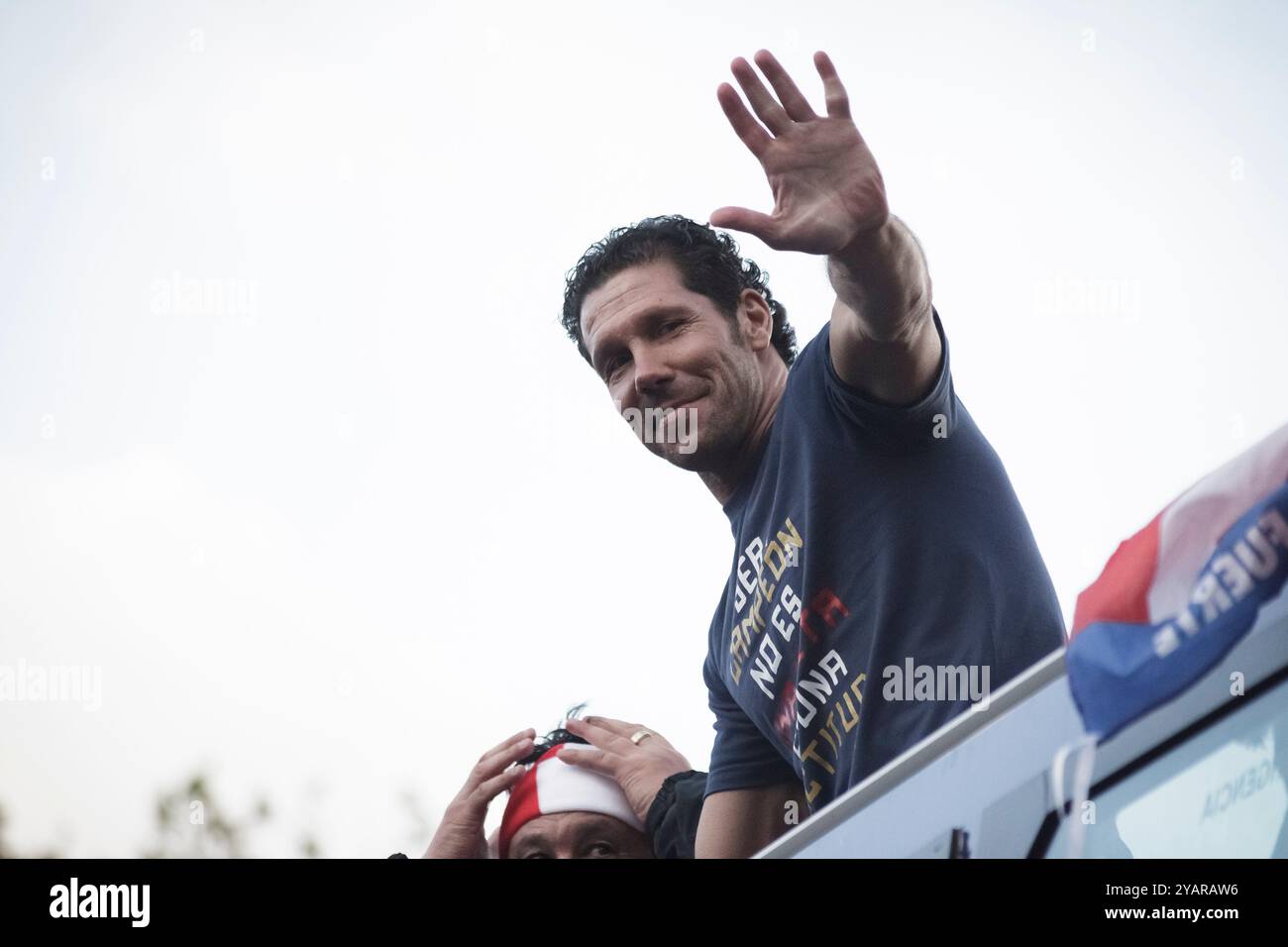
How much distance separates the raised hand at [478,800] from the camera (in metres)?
3.31

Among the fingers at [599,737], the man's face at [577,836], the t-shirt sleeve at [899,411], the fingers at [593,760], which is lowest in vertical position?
the man's face at [577,836]

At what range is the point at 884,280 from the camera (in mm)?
2422

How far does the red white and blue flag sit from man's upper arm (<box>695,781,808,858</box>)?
1997 millimetres

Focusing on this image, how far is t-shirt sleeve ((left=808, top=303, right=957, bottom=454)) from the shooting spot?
2553 mm

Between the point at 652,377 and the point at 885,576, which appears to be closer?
the point at 885,576

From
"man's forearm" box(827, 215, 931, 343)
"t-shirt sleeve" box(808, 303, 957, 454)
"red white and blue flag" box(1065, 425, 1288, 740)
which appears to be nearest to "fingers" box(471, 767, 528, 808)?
"t-shirt sleeve" box(808, 303, 957, 454)

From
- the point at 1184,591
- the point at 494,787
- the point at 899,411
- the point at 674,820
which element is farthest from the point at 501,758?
the point at 1184,591

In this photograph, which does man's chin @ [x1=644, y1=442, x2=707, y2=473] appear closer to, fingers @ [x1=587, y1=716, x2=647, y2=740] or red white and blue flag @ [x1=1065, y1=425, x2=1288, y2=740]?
fingers @ [x1=587, y1=716, x2=647, y2=740]

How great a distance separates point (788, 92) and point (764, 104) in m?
0.05

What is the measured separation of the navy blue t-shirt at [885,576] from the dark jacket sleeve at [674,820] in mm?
547

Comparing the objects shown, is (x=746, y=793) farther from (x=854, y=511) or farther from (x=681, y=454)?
(x=854, y=511)

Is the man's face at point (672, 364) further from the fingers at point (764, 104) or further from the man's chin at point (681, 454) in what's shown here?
the fingers at point (764, 104)

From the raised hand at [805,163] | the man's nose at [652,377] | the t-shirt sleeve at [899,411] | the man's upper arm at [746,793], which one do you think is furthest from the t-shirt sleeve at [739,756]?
the raised hand at [805,163]
